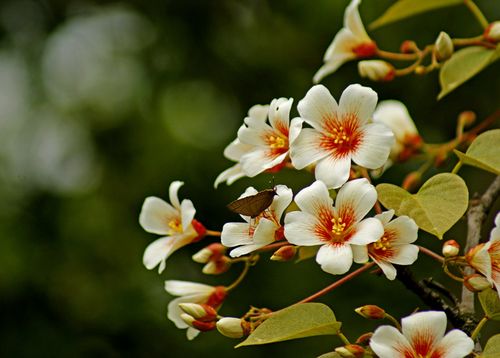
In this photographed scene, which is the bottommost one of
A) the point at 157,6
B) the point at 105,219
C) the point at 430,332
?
the point at 430,332

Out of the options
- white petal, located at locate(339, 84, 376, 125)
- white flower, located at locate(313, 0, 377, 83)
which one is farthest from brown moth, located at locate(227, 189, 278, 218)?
white flower, located at locate(313, 0, 377, 83)

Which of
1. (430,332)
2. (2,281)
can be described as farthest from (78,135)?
(430,332)

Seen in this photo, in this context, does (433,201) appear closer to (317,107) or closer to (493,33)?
(317,107)

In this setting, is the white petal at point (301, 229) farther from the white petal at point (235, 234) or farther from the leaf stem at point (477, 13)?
the leaf stem at point (477, 13)

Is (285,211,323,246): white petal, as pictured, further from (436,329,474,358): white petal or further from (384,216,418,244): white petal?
(436,329,474,358): white petal

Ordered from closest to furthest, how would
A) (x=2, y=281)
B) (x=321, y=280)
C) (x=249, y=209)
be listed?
(x=249, y=209) < (x=321, y=280) < (x=2, y=281)

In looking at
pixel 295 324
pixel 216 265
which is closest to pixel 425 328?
pixel 295 324

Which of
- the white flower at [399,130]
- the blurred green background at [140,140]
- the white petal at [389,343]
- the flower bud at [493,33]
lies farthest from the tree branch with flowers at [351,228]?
the blurred green background at [140,140]

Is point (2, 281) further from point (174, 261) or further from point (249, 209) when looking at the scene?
point (249, 209)
